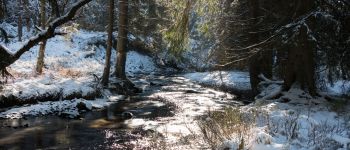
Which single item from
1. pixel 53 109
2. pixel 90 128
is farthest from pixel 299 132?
pixel 53 109

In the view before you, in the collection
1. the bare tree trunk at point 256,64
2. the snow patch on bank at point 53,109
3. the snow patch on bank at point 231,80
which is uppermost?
the bare tree trunk at point 256,64

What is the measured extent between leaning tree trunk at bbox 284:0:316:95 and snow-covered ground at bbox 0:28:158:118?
7657 millimetres

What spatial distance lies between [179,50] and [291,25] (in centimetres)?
377

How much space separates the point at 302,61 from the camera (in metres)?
12.5

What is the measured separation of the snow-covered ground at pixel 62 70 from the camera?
52.9ft

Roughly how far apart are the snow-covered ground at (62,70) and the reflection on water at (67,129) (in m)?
1.26

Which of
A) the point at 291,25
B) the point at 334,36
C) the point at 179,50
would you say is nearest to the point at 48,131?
the point at 179,50

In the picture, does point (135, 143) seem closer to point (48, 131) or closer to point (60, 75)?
point (48, 131)

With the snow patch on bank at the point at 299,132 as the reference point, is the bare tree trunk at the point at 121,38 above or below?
above

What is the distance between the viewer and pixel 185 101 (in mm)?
19125

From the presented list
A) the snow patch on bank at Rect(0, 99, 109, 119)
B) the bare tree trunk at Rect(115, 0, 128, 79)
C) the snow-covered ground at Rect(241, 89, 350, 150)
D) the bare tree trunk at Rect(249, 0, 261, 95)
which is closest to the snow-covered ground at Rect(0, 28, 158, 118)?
the snow patch on bank at Rect(0, 99, 109, 119)

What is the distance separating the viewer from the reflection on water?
36.4 feet

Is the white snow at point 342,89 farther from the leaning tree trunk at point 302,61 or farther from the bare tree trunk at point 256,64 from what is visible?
the bare tree trunk at point 256,64

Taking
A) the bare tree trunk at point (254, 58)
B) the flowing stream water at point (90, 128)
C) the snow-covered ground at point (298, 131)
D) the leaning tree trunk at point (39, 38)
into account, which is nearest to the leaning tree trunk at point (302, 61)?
the snow-covered ground at point (298, 131)
